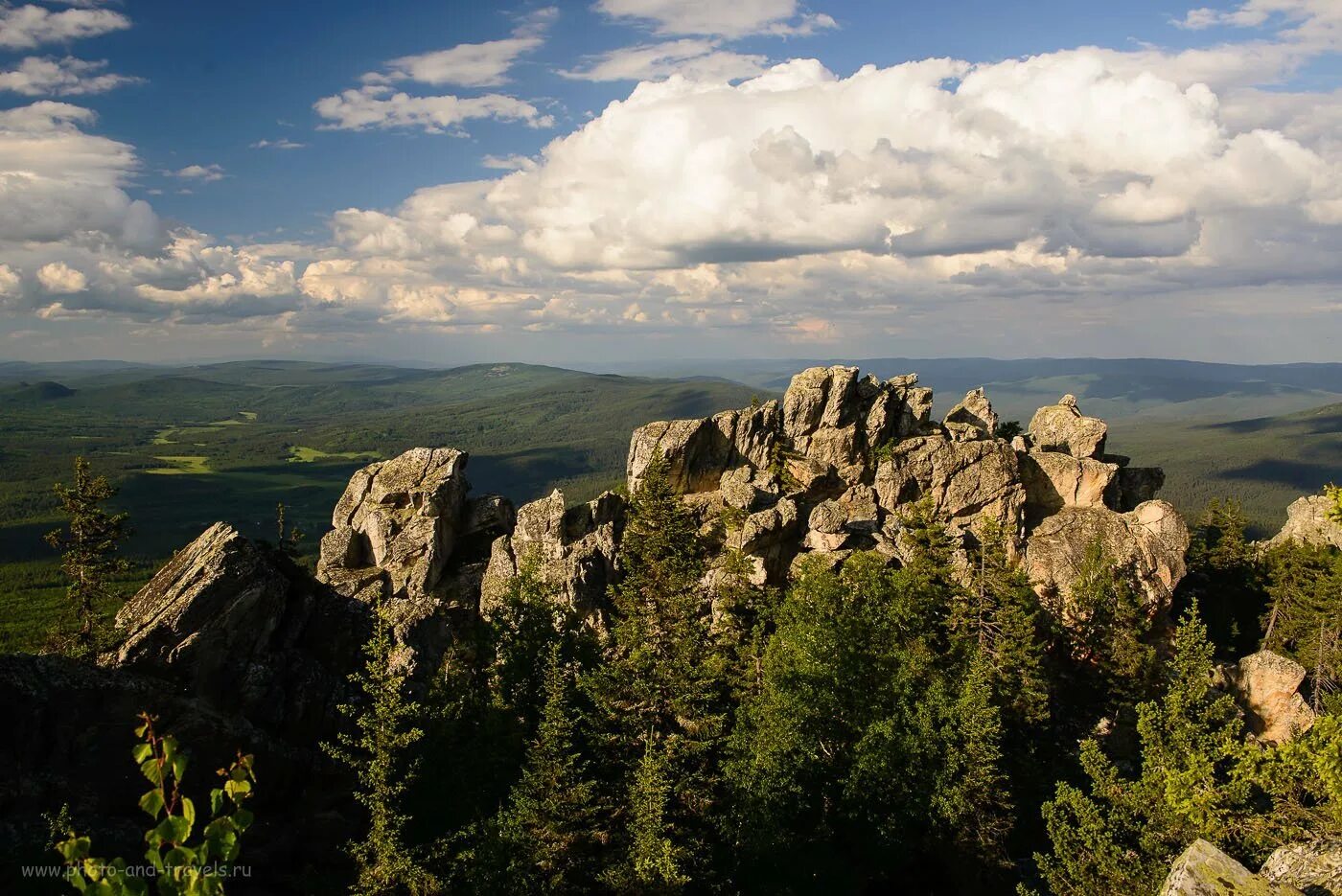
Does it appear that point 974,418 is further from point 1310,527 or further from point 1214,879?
point 1214,879

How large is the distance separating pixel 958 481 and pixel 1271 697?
83.8 feet

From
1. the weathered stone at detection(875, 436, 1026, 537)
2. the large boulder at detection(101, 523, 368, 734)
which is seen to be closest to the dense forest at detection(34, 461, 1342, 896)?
the large boulder at detection(101, 523, 368, 734)

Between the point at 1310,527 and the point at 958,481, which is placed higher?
the point at 958,481

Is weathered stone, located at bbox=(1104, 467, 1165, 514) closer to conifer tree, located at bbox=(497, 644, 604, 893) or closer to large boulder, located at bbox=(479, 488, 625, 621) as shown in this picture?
large boulder, located at bbox=(479, 488, 625, 621)

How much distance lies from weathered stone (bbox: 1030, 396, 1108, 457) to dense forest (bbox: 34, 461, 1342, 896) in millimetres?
23481

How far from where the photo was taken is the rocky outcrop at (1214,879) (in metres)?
18.7

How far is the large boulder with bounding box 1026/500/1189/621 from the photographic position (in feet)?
185

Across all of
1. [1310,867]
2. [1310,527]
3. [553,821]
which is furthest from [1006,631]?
[1310,527]

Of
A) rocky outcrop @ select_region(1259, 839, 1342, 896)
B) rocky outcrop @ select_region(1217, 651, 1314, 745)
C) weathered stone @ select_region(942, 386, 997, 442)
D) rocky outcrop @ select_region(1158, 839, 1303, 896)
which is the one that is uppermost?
weathered stone @ select_region(942, 386, 997, 442)

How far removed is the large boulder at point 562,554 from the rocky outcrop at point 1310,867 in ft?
121

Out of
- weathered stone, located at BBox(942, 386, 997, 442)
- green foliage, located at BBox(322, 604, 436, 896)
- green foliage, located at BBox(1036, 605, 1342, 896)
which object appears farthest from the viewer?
weathered stone, located at BBox(942, 386, 997, 442)

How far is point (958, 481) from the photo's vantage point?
65312 mm

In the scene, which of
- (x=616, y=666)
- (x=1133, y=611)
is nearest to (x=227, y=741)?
(x=616, y=666)

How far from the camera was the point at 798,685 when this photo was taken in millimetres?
38969
